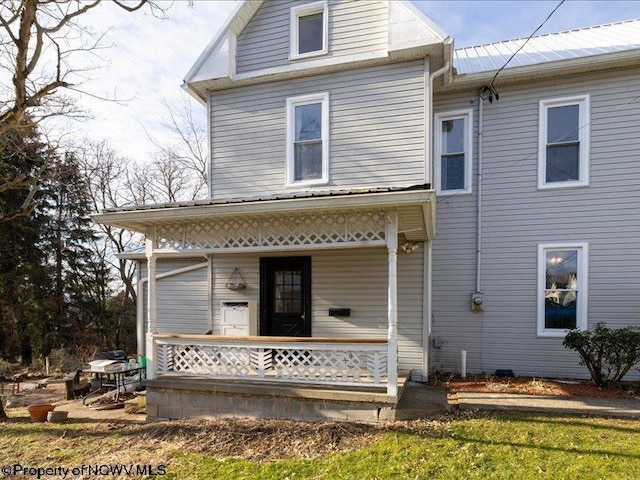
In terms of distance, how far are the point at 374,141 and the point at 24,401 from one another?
9583 millimetres

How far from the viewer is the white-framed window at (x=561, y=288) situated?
7121mm

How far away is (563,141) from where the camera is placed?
24.0 feet

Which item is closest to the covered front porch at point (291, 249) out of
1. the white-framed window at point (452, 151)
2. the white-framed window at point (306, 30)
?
the white-framed window at point (452, 151)

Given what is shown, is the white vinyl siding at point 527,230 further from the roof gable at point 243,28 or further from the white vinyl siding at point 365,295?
the roof gable at point 243,28

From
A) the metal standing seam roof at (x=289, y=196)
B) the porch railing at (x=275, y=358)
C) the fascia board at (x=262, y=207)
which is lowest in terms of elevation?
the porch railing at (x=275, y=358)

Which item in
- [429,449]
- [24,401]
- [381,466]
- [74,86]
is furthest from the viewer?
[24,401]

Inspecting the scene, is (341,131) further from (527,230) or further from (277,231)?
(527,230)

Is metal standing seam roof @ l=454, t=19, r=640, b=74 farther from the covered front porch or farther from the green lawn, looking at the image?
the green lawn

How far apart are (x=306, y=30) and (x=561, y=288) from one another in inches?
286

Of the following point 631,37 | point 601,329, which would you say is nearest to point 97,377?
point 601,329

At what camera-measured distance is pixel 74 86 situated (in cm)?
700

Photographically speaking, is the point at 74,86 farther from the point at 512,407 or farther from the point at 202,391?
the point at 512,407

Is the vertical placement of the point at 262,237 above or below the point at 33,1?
below

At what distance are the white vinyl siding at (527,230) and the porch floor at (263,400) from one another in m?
2.39
